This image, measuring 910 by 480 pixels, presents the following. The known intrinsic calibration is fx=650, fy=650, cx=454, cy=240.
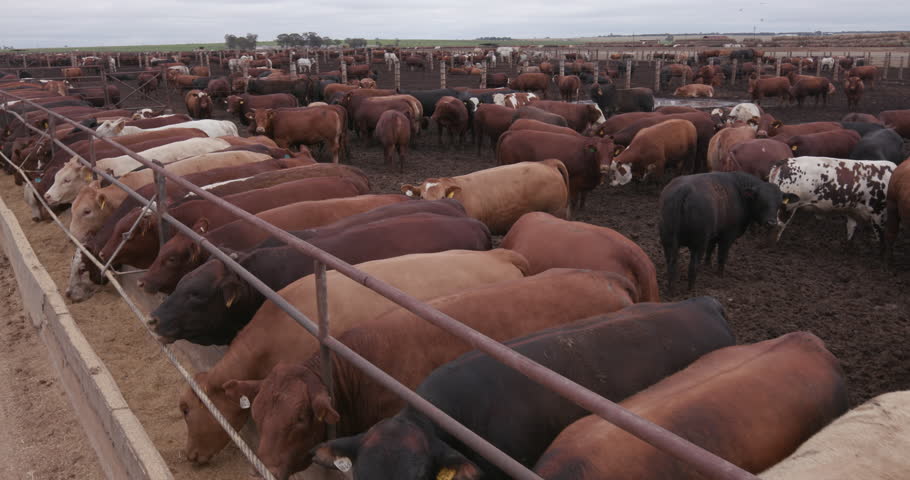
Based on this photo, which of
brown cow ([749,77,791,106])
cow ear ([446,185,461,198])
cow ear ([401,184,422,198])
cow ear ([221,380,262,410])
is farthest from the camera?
brown cow ([749,77,791,106])

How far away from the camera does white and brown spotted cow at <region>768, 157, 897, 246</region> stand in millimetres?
8461

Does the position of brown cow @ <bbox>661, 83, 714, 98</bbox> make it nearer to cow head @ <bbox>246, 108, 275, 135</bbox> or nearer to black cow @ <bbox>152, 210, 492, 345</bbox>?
cow head @ <bbox>246, 108, 275, 135</bbox>

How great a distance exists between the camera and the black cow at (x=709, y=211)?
7.24 meters

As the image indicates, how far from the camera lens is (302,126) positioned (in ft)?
46.5

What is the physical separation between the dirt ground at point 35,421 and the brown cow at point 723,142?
10.6 meters

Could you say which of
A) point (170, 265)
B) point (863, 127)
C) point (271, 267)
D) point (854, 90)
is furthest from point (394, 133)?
point (854, 90)

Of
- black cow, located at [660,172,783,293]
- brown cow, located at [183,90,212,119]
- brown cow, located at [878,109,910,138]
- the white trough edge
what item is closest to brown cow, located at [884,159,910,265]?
black cow, located at [660,172,783,293]

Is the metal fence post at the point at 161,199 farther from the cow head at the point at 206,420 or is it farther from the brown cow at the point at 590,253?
the brown cow at the point at 590,253

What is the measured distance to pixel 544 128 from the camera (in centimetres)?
1298

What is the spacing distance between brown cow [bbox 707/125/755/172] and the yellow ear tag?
423 inches

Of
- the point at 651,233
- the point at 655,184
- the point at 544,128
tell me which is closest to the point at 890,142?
the point at 655,184

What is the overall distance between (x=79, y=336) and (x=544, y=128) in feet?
33.0

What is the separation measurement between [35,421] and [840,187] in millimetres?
9135

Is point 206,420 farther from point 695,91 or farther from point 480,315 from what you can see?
point 695,91
